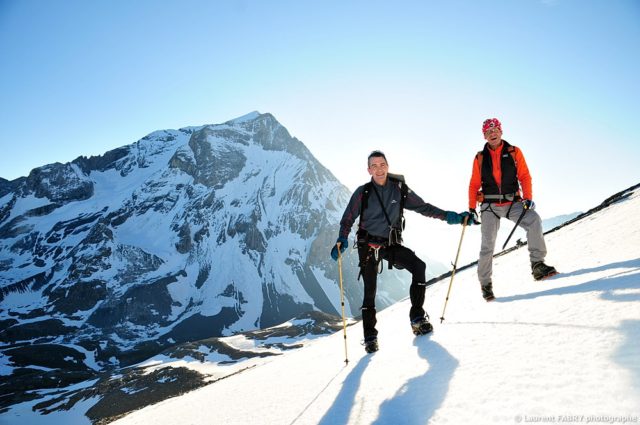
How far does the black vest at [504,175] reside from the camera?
6566 mm

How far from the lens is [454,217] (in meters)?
6.29

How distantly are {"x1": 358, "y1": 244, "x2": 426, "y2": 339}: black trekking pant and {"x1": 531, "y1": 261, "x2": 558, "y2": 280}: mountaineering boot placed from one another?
6.93 feet

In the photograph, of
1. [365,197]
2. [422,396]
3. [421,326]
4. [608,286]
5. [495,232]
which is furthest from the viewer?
[495,232]

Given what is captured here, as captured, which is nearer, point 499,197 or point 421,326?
point 421,326

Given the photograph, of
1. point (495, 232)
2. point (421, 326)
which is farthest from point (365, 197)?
point (495, 232)

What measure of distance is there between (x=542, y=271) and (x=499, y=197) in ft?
4.77

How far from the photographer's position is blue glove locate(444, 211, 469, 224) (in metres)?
6.18

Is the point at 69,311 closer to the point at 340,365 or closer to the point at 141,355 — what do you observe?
the point at 141,355

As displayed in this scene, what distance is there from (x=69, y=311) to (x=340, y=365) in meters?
227

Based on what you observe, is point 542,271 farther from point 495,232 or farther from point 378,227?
point 378,227

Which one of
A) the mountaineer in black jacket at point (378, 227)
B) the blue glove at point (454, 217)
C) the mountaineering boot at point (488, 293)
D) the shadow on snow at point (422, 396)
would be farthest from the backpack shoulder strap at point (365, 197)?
the shadow on snow at point (422, 396)

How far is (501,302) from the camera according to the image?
552 centimetres

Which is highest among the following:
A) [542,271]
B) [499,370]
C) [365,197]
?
[365,197]

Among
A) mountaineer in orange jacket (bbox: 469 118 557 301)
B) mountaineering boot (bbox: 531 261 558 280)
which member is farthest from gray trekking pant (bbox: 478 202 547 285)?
mountaineering boot (bbox: 531 261 558 280)
